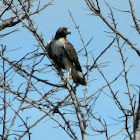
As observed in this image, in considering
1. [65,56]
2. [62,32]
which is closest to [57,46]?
[65,56]

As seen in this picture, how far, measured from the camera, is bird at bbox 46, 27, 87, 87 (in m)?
7.03

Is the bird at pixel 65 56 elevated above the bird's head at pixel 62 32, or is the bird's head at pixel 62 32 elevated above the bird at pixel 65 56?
the bird's head at pixel 62 32

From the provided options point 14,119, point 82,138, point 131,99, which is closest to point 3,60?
point 14,119

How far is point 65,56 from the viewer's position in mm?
7281

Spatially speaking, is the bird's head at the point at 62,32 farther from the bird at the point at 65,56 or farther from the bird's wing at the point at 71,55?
the bird's wing at the point at 71,55

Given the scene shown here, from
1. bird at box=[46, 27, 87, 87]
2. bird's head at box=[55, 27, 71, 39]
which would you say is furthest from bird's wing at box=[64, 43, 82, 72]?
bird's head at box=[55, 27, 71, 39]

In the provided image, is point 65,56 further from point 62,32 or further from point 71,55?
point 62,32

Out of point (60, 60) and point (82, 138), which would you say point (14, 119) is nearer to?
point (82, 138)

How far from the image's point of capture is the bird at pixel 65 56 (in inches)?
277

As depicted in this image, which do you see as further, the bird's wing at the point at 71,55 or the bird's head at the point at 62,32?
the bird's head at the point at 62,32

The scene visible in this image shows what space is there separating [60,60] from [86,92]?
6.95ft

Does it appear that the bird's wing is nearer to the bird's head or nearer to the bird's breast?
the bird's breast

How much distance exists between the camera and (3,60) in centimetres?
541

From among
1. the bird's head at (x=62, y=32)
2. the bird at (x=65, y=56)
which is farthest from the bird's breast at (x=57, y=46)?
the bird's head at (x=62, y=32)
